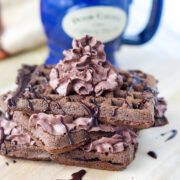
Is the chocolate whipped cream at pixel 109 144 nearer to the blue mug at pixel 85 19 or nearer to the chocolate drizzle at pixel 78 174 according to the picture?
the chocolate drizzle at pixel 78 174

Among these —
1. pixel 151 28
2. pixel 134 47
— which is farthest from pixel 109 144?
pixel 134 47

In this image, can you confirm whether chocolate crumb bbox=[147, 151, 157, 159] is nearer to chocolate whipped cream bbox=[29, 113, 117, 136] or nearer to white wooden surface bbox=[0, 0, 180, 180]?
white wooden surface bbox=[0, 0, 180, 180]

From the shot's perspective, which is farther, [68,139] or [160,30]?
[160,30]

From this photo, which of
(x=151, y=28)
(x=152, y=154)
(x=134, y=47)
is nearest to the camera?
(x=152, y=154)

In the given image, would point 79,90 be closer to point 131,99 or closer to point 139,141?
point 131,99

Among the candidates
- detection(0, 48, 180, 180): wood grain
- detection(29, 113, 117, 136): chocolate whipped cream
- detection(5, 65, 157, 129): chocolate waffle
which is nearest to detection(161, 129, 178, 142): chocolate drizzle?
detection(0, 48, 180, 180): wood grain

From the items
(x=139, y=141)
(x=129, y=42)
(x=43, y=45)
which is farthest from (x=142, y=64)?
(x=139, y=141)

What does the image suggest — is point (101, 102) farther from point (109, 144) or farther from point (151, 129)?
point (151, 129)
